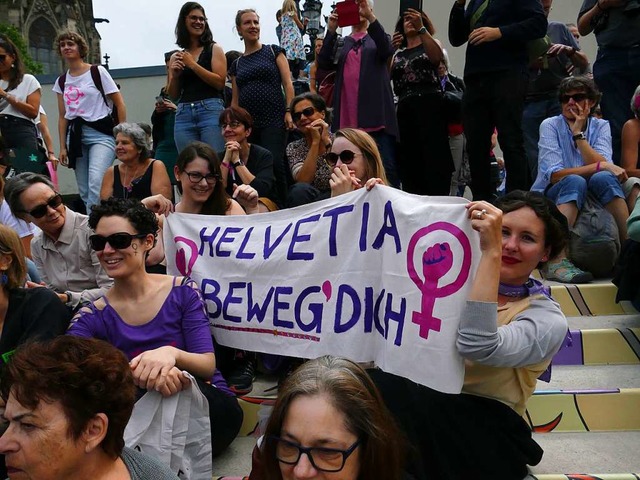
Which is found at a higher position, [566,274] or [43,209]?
[43,209]

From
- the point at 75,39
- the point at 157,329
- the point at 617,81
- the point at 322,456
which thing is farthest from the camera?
the point at 75,39

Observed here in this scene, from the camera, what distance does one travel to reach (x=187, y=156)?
3.75 m

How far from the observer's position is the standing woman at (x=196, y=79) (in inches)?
219

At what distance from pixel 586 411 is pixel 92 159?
464 centimetres

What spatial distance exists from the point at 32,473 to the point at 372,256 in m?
1.55

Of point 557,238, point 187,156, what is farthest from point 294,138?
point 557,238

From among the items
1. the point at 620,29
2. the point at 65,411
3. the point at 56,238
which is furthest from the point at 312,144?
the point at 65,411

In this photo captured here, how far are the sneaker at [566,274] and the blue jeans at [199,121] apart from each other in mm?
A: 2836

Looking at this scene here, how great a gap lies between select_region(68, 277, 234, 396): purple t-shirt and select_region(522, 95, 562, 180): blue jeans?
390cm

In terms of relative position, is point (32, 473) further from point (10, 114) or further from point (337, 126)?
point (10, 114)

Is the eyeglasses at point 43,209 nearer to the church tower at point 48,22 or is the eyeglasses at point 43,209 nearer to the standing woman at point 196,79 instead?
the standing woman at point 196,79

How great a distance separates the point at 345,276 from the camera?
295cm

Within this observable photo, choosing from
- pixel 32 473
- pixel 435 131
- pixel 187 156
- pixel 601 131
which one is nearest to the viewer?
pixel 32 473

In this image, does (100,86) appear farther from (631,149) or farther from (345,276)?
(631,149)
